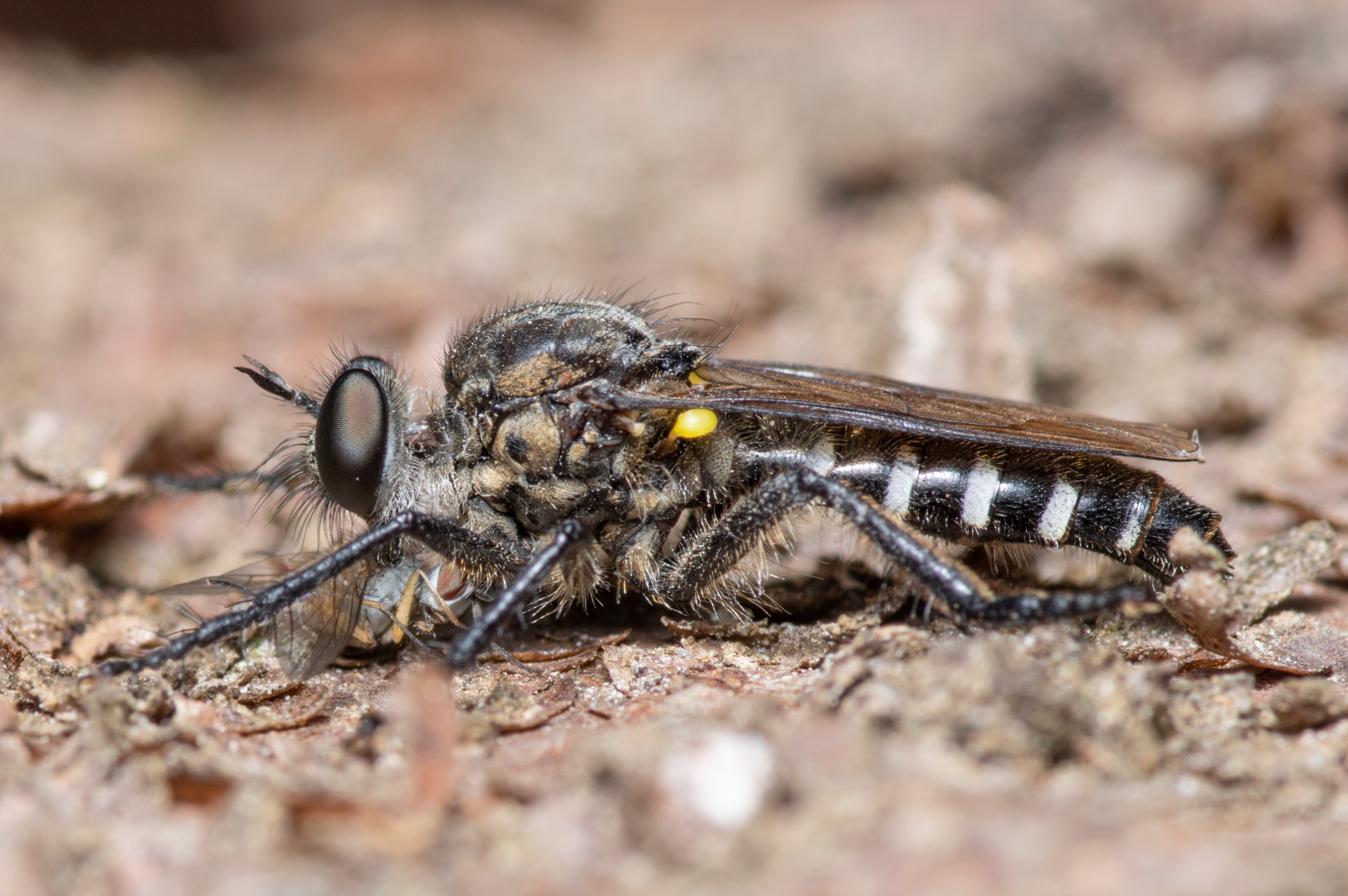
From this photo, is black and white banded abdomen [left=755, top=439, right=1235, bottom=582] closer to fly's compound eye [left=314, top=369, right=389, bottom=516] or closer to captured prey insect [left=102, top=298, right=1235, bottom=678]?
captured prey insect [left=102, top=298, right=1235, bottom=678]

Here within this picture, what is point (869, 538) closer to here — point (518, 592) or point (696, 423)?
point (696, 423)

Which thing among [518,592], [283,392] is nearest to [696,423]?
[518,592]

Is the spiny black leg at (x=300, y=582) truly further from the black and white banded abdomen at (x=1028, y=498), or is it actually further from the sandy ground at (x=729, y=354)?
the black and white banded abdomen at (x=1028, y=498)

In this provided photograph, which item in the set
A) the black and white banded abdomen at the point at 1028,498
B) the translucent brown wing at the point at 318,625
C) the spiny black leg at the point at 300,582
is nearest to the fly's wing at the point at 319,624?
the translucent brown wing at the point at 318,625

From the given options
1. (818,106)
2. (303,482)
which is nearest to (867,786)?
(303,482)

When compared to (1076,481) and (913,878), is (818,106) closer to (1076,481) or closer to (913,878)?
(1076,481)

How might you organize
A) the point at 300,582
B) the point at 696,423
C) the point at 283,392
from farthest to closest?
the point at 283,392 < the point at 696,423 < the point at 300,582
